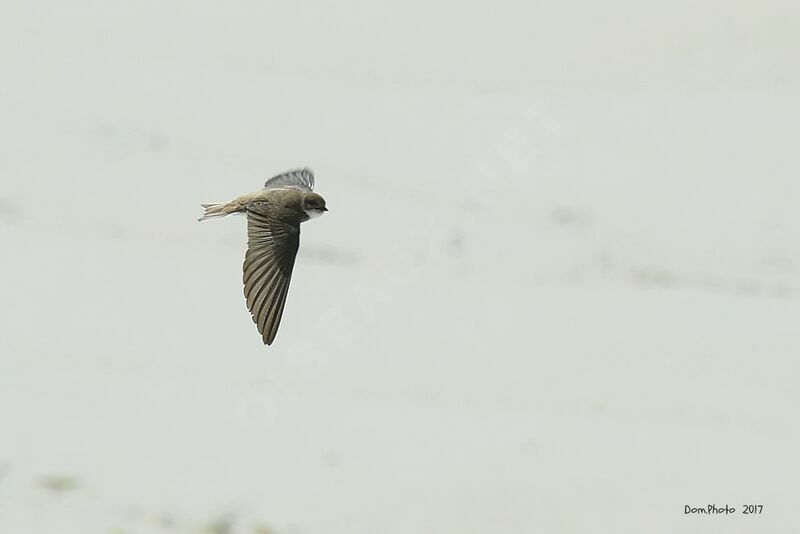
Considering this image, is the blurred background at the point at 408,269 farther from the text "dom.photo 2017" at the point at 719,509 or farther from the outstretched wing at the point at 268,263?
the outstretched wing at the point at 268,263

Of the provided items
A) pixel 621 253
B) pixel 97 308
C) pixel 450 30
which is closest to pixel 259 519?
pixel 97 308

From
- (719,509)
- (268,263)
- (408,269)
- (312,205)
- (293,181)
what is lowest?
(719,509)

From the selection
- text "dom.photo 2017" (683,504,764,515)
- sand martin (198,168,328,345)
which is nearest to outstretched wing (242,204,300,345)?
sand martin (198,168,328,345)

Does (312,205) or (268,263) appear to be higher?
(312,205)

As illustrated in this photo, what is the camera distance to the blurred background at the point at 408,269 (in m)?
3.61

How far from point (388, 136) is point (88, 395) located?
1.85 metres

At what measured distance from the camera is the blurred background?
3613 mm

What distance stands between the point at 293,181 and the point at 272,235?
32 cm

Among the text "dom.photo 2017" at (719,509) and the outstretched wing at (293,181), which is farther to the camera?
the text "dom.photo 2017" at (719,509)

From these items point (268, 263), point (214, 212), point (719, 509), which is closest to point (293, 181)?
point (214, 212)

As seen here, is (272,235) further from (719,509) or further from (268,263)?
(719,509)

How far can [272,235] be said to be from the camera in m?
2.55

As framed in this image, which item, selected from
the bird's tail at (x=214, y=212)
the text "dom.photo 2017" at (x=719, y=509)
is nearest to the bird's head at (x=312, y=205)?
the bird's tail at (x=214, y=212)

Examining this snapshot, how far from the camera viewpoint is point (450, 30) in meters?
6.30
